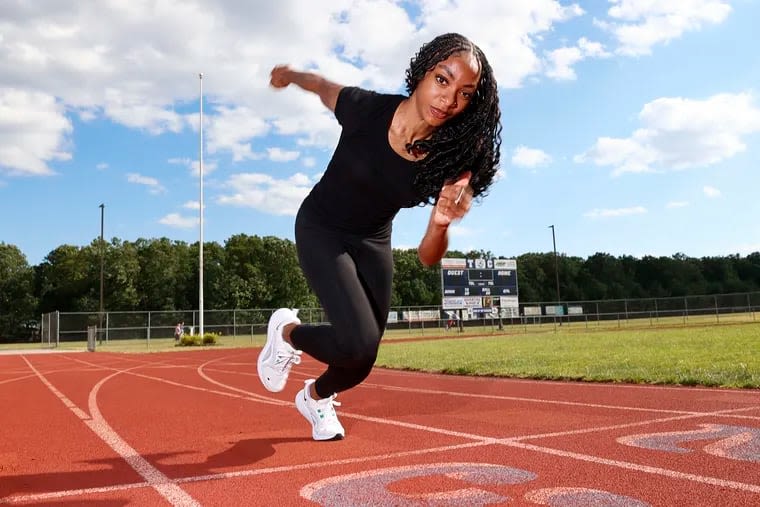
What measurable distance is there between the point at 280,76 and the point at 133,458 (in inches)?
112

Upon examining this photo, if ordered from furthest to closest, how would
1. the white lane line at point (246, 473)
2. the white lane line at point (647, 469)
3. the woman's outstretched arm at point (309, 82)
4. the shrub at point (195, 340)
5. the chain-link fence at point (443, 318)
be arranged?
the chain-link fence at point (443, 318) < the shrub at point (195, 340) < the woman's outstretched arm at point (309, 82) < the white lane line at point (246, 473) < the white lane line at point (647, 469)

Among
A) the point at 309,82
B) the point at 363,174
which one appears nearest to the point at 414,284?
the point at 309,82

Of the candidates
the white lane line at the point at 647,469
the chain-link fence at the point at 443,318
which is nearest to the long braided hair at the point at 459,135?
the white lane line at the point at 647,469

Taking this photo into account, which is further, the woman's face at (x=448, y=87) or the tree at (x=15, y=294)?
the tree at (x=15, y=294)

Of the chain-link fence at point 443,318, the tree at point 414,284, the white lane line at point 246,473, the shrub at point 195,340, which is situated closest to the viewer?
the white lane line at point 246,473

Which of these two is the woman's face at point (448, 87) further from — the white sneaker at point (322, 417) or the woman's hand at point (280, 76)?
the white sneaker at point (322, 417)

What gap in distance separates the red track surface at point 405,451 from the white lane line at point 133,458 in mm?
14

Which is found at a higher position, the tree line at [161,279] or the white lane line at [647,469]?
the tree line at [161,279]

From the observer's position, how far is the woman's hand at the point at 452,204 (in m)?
2.86

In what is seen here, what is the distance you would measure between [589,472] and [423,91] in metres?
2.35

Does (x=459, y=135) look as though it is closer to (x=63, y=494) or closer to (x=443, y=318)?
(x=63, y=494)

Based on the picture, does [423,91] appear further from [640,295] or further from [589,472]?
[640,295]

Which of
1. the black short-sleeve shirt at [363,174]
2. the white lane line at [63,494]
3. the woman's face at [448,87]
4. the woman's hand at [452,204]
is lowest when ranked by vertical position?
the white lane line at [63,494]

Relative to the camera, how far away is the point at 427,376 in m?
10.9
